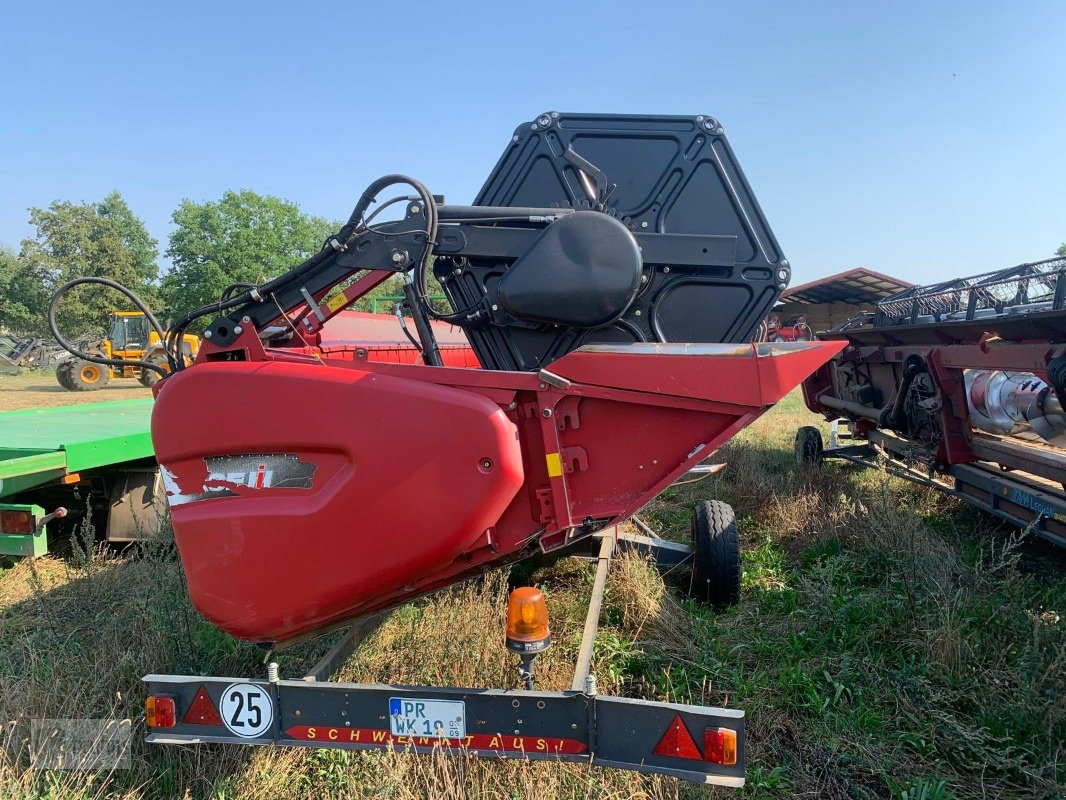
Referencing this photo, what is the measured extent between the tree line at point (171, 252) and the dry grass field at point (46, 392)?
976 cm

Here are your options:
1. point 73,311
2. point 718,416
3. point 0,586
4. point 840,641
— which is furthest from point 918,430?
point 73,311

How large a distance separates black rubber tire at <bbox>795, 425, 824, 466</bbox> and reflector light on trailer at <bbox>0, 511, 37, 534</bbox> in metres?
7.36

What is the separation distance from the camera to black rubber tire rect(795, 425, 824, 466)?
25.5 feet

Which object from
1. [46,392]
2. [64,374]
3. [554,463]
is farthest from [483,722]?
[64,374]

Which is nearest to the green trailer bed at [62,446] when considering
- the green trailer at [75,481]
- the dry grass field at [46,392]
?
the green trailer at [75,481]

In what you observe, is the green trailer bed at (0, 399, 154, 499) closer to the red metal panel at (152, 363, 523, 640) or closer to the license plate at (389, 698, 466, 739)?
the red metal panel at (152, 363, 523, 640)

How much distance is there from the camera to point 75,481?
4062 millimetres

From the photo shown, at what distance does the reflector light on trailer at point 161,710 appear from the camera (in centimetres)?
227

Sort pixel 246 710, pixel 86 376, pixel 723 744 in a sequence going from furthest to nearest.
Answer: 1. pixel 86 376
2. pixel 246 710
3. pixel 723 744

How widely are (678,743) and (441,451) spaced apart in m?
1.20

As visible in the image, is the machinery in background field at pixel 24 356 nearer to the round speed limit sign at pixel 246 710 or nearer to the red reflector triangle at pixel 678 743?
the round speed limit sign at pixel 246 710

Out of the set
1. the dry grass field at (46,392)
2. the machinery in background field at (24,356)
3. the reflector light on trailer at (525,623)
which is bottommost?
the reflector light on trailer at (525,623)


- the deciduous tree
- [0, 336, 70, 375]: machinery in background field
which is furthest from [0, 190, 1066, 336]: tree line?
[0, 336, 70, 375]: machinery in background field

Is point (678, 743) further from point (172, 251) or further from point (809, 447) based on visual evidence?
point (172, 251)
